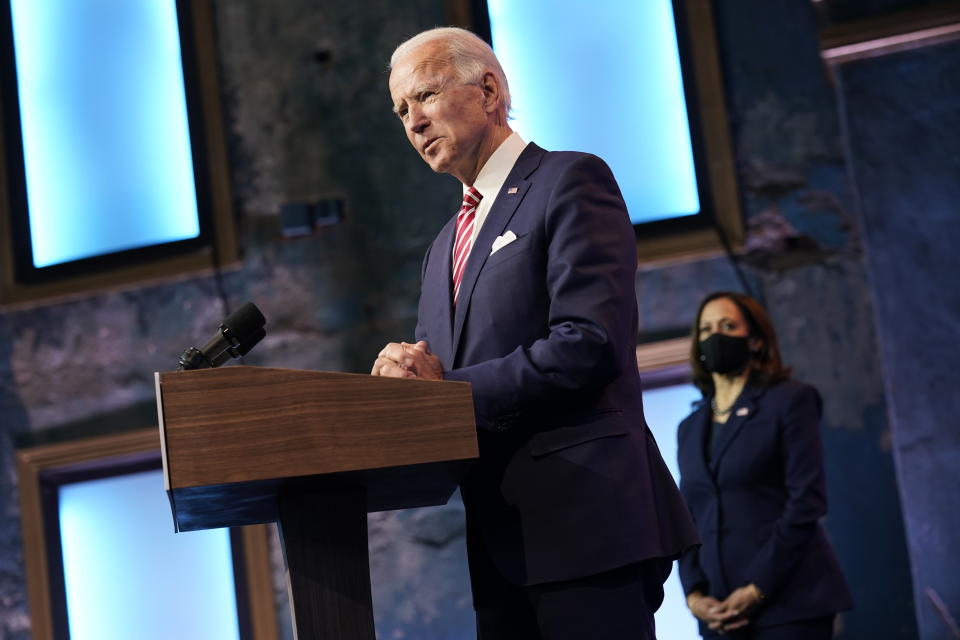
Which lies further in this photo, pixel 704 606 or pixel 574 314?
pixel 704 606

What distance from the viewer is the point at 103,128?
5.59 meters

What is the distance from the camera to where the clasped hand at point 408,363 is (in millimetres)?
1704

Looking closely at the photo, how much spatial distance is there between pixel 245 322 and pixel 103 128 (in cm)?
426

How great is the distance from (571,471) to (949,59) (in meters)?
3.21

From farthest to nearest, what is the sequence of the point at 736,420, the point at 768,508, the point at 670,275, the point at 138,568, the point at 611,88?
the point at 138,568 < the point at 611,88 < the point at 670,275 < the point at 736,420 < the point at 768,508

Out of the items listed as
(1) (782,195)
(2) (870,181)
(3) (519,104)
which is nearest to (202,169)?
(3) (519,104)

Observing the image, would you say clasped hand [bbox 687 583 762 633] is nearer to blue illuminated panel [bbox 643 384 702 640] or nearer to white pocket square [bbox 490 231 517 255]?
blue illuminated panel [bbox 643 384 702 640]

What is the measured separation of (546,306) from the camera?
1828mm

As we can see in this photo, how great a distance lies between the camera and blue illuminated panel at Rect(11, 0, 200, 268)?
5.47m

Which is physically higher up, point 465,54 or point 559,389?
point 465,54

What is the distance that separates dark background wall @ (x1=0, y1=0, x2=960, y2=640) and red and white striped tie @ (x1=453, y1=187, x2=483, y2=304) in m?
2.55

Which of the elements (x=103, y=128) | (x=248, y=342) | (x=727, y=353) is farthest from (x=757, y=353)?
(x=103, y=128)

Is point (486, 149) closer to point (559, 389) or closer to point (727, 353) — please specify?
point (559, 389)

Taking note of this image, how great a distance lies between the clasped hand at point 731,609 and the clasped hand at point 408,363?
1.86m
